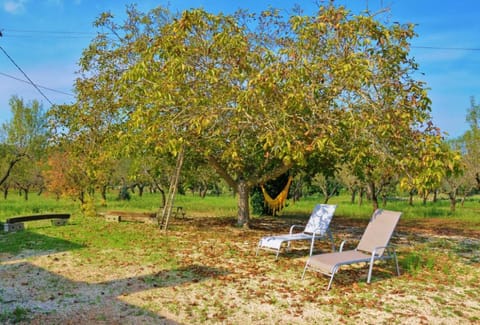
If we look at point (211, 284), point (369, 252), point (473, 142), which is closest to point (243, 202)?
point (369, 252)

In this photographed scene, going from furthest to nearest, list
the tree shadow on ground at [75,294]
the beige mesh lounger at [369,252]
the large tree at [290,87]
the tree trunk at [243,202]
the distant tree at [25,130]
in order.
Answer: the distant tree at [25,130], the tree trunk at [243,202], the large tree at [290,87], the beige mesh lounger at [369,252], the tree shadow on ground at [75,294]

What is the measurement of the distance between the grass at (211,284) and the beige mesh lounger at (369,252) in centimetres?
33

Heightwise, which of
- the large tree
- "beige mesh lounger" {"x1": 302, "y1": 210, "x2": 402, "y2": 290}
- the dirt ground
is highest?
the large tree

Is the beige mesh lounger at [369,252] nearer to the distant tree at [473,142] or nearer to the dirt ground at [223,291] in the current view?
the dirt ground at [223,291]

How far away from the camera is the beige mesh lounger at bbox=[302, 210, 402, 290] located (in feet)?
19.9

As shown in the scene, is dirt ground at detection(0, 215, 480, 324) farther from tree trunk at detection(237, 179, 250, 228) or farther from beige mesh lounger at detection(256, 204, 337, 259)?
tree trunk at detection(237, 179, 250, 228)

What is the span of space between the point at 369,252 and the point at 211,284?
286cm

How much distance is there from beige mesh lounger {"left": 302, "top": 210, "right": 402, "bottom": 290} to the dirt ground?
0.33 m

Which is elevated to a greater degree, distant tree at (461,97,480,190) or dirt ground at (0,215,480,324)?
distant tree at (461,97,480,190)

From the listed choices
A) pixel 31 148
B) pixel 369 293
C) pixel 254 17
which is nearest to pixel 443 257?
pixel 369 293

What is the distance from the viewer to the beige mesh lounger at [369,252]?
607 cm

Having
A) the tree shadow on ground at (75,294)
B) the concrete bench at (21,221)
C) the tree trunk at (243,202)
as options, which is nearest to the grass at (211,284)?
the tree shadow on ground at (75,294)

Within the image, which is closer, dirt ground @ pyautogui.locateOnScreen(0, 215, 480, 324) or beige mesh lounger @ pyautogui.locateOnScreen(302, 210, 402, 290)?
dirt ground @ pyautogui.locateOnScreen(0, 215, 480, 324)

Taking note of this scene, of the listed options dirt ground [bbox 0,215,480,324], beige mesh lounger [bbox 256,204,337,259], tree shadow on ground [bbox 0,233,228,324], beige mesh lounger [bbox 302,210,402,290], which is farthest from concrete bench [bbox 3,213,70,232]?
beige mesh lounger [bbox 302,210,402,290]
